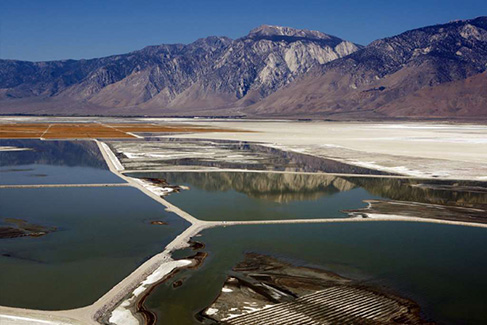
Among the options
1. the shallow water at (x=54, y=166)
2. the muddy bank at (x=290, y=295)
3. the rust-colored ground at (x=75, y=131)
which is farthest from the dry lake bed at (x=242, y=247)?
the rust-colored ground at (x=75, y=131)

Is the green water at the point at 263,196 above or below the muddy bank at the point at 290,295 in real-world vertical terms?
above

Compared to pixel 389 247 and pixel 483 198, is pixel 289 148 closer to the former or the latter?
pixel 483 198

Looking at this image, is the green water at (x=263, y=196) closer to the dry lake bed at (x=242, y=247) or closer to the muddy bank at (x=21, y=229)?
the dry lake bed at (x=242, y=247)

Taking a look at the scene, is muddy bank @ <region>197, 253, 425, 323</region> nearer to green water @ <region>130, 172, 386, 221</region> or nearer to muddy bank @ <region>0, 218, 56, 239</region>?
green water @ <region>130, 172, 386, 221</region>

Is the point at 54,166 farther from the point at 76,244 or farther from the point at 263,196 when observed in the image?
the point at 76,244

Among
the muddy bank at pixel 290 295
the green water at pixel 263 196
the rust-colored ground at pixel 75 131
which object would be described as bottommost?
the muddy bank at pixel 290 295

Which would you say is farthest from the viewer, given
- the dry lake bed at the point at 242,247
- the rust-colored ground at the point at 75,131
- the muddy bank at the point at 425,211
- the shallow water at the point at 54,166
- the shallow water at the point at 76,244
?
the rust-colored ground at the point at 75,131

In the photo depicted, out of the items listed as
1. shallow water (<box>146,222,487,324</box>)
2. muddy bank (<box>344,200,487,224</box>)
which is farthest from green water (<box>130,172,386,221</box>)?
shallow water (<box>146,222,487,324</box>)

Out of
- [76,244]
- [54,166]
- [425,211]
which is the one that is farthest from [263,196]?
[54,166]
